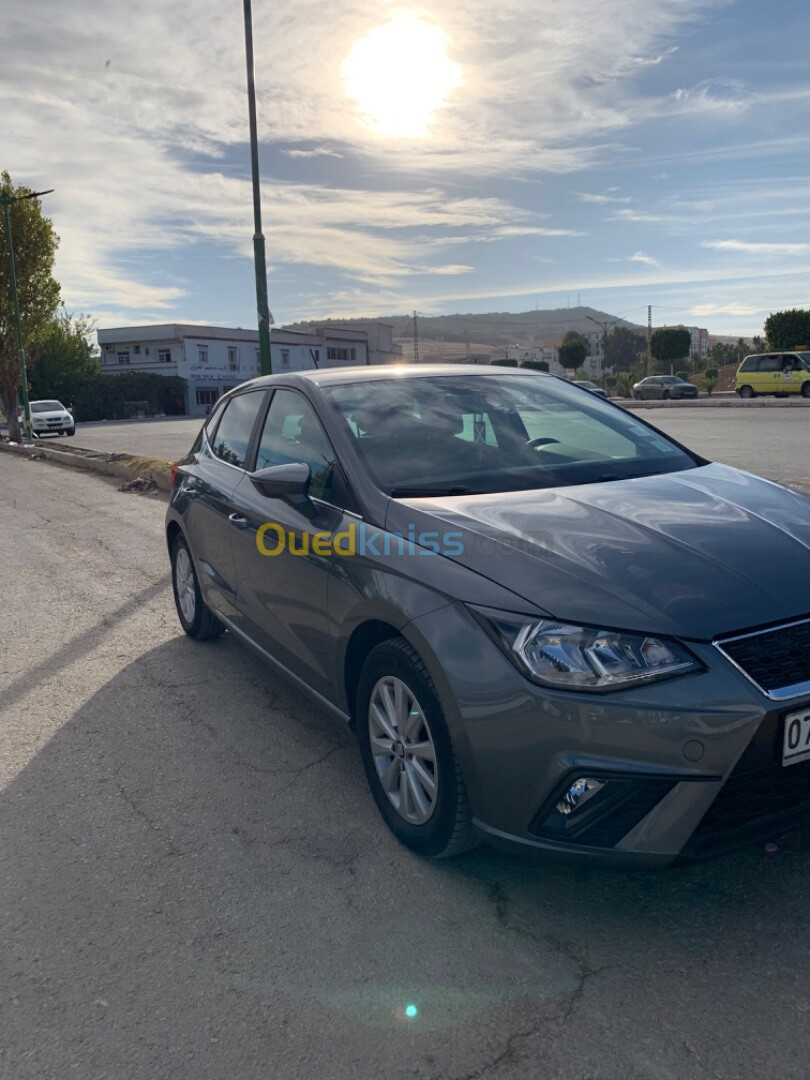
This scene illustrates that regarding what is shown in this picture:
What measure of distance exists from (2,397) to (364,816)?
106ft

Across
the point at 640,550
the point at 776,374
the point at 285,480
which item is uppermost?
the point at 776,374

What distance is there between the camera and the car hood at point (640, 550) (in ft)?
7.95

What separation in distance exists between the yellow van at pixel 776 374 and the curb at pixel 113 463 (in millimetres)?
26426

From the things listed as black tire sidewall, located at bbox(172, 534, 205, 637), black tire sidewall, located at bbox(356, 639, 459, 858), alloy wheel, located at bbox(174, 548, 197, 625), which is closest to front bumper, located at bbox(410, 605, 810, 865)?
black tire sidewall, located at bbox(356, 639, 459, 858)

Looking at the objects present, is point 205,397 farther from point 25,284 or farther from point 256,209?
point 256,209

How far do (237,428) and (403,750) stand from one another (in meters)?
2.47

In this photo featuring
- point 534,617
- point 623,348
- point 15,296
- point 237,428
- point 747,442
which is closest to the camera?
point 534,617

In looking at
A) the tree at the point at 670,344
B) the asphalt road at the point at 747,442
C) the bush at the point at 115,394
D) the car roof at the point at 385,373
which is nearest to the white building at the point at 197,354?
the bush at the point at 115,394

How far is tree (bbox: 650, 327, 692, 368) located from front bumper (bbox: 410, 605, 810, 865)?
197 ft

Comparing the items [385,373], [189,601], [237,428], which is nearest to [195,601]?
[189,601]

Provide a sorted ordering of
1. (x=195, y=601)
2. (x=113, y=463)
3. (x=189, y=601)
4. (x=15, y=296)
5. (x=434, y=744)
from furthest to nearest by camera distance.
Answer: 1. (x=15, y=296)
2. (x=113, y=463)
3. (x=189, y=601)
4. (x=195, y=601)
5. (x=434, y=744)

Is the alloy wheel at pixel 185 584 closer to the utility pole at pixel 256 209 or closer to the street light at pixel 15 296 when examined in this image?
the utility pole at pixel 256 209

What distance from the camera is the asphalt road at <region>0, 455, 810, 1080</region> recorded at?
2.13m

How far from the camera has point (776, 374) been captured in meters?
34.7
